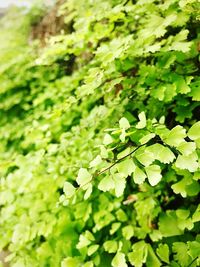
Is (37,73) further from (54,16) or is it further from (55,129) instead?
(55,129)

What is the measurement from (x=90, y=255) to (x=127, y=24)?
137cm

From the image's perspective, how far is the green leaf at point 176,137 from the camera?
984 mm

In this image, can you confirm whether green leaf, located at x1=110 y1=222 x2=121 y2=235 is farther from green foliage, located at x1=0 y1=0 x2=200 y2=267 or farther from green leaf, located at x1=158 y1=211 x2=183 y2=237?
green leaf, located at x1=158 y1=211 x2=183 y2=237

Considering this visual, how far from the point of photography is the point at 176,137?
997mm

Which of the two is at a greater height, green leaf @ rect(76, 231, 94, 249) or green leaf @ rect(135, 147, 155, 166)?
green leaf @ rect(135, 147, 155, 166)

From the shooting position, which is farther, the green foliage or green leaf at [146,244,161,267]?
green leaf at [146,244,161,267]

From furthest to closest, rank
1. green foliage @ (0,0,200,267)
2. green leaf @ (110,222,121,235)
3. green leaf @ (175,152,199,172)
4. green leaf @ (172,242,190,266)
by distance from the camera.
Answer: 1. green leaf @ (110,222,121,235)
2. green leaf @ (172,242,190,266)
3. green foliage @ (0,0,200,267)
4. green leaf @ (175,152,199,172)

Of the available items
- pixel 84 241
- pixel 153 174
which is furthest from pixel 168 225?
pixel 153 174

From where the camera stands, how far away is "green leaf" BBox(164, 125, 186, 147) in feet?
3.23

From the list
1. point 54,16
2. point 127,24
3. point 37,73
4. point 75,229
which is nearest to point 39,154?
point 75,229

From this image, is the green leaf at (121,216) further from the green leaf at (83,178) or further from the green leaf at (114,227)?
the green leaf at (83,178)

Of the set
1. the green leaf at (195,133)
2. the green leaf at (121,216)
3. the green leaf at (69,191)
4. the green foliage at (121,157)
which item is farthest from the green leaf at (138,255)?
the green leaf at (195,133)

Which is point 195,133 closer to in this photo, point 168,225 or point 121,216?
point 168,225

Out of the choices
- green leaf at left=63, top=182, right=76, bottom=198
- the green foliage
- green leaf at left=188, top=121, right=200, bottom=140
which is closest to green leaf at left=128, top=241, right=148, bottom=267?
the green foliage
